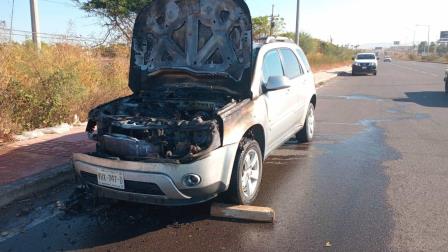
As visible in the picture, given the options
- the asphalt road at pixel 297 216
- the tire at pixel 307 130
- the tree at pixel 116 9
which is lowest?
the asphalt road at pixel 297 216

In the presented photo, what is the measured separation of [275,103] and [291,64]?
150 cm

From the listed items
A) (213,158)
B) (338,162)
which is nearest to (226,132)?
(213,158)

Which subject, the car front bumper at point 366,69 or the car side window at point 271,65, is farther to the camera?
the car front bumper at point 366,69

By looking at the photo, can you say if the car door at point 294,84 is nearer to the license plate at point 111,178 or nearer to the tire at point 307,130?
the tire at point 307,130

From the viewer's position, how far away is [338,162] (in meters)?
6.82

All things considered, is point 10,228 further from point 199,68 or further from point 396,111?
point 396,111

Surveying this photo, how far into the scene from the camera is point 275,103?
5617 mm

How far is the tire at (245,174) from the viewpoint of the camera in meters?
4.54

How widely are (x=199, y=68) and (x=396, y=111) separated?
8932 millimetres

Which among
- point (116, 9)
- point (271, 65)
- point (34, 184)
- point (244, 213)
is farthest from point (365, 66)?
point (34, 184)

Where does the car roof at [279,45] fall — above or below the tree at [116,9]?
below

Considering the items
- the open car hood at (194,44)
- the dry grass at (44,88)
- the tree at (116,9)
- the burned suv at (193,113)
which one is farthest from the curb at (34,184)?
the tree at (116,9)

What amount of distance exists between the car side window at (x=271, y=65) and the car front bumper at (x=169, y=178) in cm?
149

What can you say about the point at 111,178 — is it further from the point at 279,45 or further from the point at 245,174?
the point at 279,45
